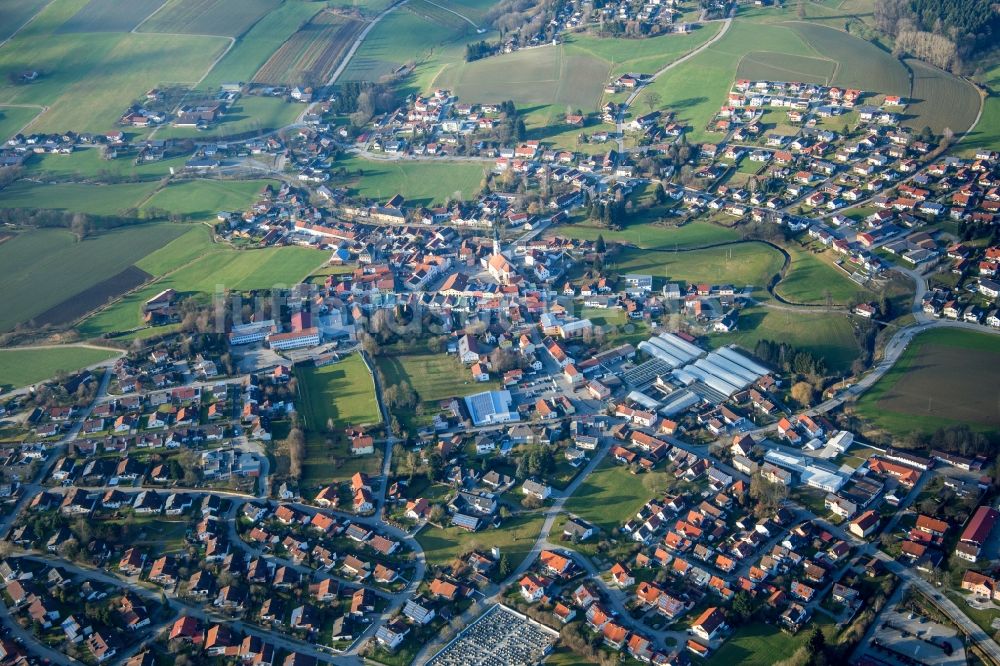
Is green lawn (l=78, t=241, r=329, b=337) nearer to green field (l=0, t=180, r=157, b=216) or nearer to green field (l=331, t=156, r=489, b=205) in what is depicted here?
green field (l=0, t=180, r=157, b=216)

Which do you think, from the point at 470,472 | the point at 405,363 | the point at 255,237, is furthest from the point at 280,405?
the point at 255,237

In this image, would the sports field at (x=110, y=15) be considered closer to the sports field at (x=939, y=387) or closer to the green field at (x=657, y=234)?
the green field at (x=657, y=234)

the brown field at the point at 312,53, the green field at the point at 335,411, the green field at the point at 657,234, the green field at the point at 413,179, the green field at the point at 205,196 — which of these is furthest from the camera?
the brown field at the point at 312,53

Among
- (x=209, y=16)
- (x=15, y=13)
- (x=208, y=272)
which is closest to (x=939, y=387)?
(x=208, y=272)

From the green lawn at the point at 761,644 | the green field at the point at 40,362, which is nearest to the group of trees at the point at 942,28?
the green lawn at the point at 761,644

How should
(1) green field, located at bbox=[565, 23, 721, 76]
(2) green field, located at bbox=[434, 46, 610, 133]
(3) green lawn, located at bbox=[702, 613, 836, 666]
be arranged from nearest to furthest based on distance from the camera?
(3) green lawn, located at bbox=[702, 613, 836, 666]
(2) green field, located at bbox=[434, 46, 610, 133]
(1) green field, located at bbox=[565, 23, 721, 76]

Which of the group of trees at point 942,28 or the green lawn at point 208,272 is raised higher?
the group of trees at point 942,28

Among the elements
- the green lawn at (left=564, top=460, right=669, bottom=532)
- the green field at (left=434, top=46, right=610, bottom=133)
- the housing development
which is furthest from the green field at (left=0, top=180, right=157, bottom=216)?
the green lawn at (left=564, top=460, right=669, bottom=532)
